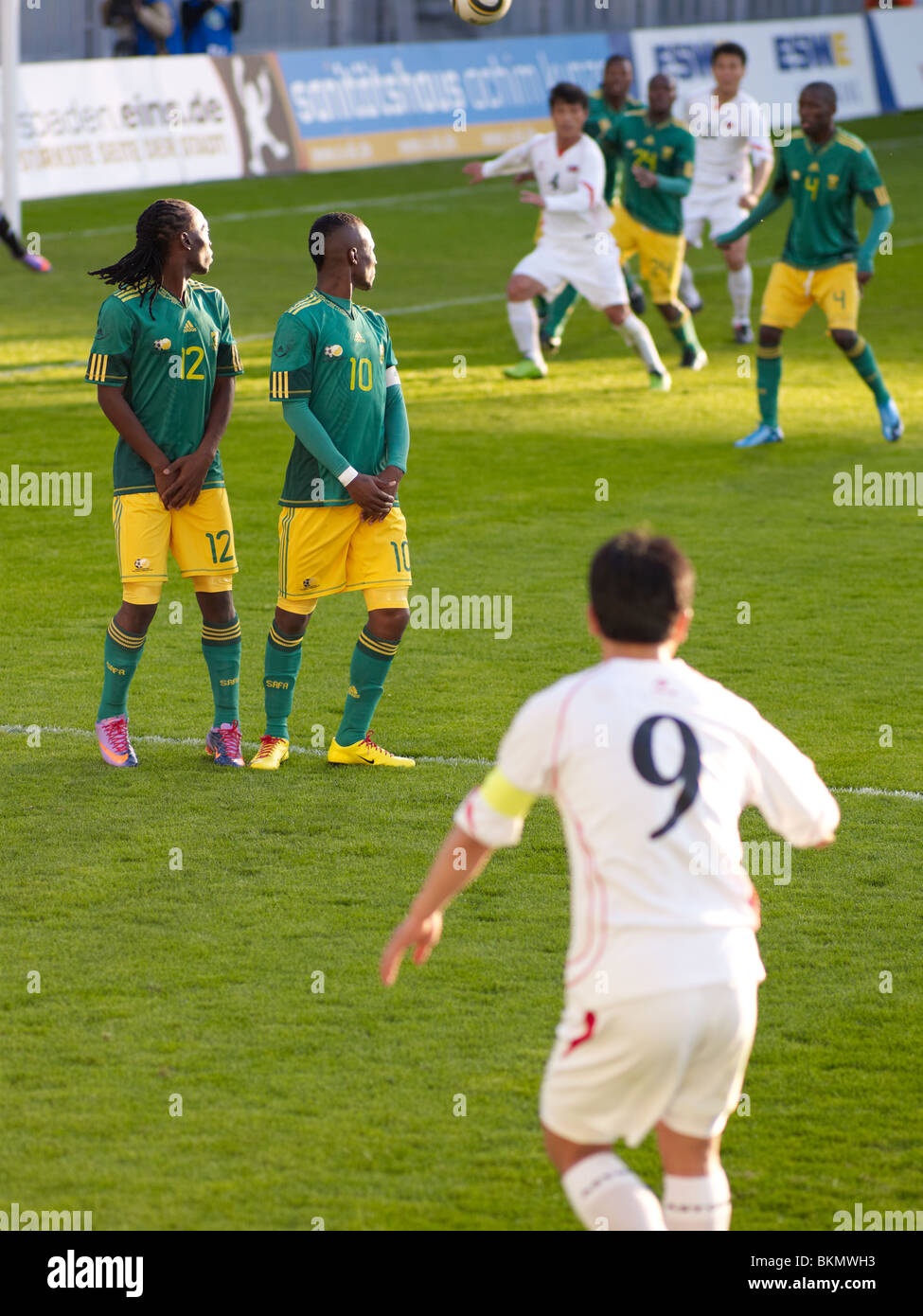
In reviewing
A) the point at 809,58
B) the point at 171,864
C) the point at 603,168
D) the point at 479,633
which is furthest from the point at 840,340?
the point at 809,58

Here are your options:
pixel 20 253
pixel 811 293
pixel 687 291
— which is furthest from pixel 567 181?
pixel 20 253

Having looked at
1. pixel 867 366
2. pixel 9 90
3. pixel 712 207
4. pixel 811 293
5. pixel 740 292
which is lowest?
pixel 867 366

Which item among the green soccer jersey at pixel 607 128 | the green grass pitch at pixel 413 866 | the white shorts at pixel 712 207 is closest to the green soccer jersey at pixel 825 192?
the green grass pitch at pixel 413 866

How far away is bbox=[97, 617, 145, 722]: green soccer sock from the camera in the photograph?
22.0 feet

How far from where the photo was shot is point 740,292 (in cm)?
1636

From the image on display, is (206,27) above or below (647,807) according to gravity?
above

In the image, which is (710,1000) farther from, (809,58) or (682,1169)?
(809,58)

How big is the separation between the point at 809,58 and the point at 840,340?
72.6ft

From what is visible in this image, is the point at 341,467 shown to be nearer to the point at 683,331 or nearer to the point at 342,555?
the point at 342,555

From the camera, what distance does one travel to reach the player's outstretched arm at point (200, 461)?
647 cm

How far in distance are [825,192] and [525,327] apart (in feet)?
12.7

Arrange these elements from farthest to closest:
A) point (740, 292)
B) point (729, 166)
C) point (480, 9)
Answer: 1. point (729, 166)
2. point (740, 292)
3. point (480, 9)

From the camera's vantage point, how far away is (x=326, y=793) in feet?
21.6
